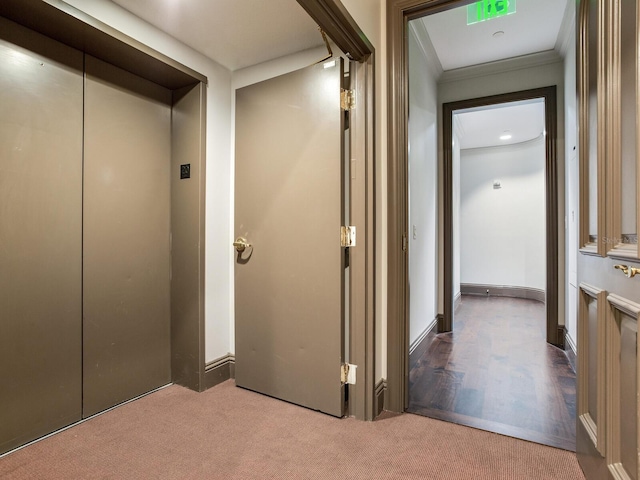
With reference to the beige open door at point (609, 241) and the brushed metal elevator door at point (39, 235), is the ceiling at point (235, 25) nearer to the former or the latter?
the brushed metal elevator door at point (39, 235)

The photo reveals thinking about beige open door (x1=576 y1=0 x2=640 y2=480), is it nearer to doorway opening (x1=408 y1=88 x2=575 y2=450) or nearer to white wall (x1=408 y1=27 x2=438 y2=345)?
doorway opening (x1=408 y1=88 x2=575 y2=450)

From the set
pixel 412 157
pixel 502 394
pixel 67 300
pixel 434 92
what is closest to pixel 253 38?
pixel 412 157

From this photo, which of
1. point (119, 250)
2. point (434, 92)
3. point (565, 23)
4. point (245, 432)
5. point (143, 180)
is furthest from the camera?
point (434, 92)

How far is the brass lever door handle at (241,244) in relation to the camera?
2.13 meters

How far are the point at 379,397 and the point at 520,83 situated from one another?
3.18 m

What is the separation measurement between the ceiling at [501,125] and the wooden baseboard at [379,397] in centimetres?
333

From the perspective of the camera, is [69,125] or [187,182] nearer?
[69,125]

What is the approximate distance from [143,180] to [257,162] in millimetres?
724

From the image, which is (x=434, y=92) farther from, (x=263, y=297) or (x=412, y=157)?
(x=263, y=297)

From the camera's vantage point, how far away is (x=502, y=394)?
211 centimetres

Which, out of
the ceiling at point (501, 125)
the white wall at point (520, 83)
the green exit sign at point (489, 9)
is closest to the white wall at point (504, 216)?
the ceiling at point (501, 125)

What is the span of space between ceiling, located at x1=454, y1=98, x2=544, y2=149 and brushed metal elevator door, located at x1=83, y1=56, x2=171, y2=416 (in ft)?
11.1

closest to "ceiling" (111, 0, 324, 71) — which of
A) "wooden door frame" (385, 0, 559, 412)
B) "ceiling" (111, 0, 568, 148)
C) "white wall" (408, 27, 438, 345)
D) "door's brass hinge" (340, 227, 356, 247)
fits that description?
"ceiling" (111, 0, 568, 148)

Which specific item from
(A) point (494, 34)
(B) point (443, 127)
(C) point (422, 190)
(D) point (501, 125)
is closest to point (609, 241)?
(C) point (422, 190)
